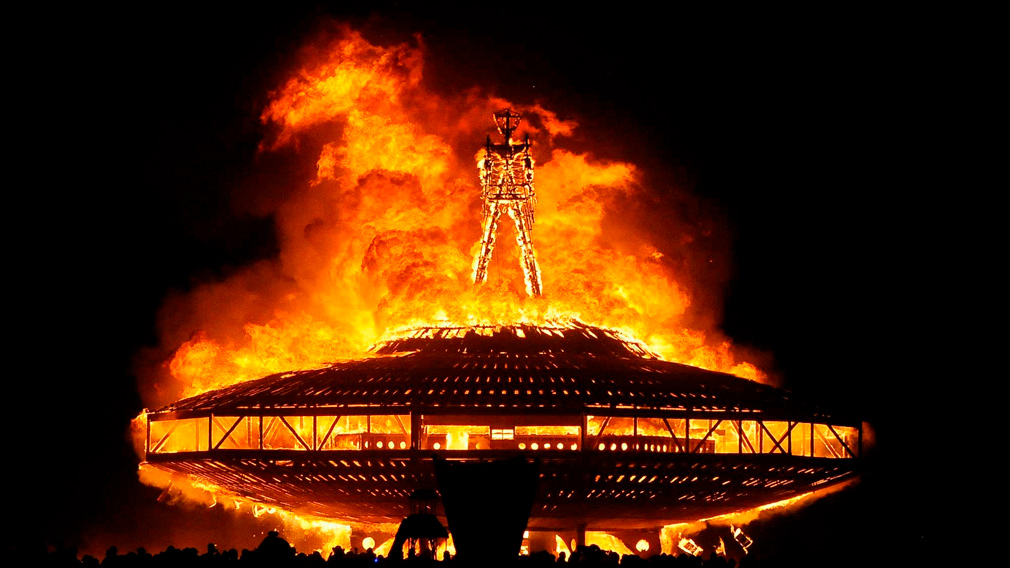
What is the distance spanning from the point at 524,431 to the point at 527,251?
11.4 metres

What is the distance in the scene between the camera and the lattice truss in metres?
90.8

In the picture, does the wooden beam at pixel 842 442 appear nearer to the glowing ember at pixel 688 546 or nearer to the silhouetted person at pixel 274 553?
the glowing ember at pixel 688 546

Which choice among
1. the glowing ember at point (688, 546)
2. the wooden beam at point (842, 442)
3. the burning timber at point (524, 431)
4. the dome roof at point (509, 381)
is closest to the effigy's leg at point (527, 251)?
the dome roof at point (509, 381)

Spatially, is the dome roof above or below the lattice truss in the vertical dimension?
below

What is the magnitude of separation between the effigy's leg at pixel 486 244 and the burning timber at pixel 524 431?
4.14 metres

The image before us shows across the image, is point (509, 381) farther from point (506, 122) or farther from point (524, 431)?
point (506, 122)

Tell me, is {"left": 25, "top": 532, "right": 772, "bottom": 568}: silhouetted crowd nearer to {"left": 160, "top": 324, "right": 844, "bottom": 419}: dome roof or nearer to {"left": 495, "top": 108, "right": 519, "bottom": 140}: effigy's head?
{"left": 160, "top": 324, "right": 844, "bottom": 419}: dome roof

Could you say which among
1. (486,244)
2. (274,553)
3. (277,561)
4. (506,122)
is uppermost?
(506,122)

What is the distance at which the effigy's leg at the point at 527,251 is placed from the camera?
90812 mm

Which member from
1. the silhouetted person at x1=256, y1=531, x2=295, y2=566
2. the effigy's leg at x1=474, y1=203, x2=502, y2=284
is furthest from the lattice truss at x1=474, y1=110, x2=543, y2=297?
the silhouetted person at x1=256, y1=531, x2=295, y2=566

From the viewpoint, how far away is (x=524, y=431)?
82.2 m

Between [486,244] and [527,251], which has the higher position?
[486,244]

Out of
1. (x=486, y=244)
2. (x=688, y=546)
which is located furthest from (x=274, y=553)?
(x=688, y=546)

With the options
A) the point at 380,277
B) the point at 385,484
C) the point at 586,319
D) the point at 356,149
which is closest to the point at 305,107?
the point at 356,149
